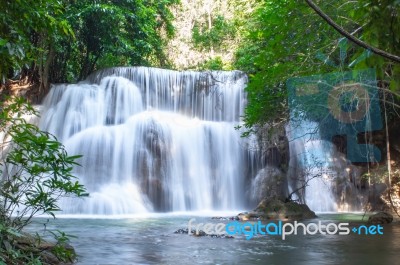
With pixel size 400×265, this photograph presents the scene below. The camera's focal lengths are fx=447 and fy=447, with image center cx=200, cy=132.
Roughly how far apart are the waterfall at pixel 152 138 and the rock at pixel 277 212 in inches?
165

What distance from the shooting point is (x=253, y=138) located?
1619 centimetres

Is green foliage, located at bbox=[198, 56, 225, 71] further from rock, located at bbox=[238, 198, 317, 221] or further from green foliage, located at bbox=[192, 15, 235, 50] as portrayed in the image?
rock, located at bbox=[238, 198, 317, 221]

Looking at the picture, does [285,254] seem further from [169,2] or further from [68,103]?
[169,2]

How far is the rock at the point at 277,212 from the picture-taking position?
32.3 feet

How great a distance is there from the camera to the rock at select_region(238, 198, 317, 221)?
9.84 metres

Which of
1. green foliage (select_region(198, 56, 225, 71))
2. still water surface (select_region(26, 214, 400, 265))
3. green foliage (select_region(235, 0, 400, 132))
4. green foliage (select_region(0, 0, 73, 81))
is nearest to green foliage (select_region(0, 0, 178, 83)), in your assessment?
green foliage (select_region(198, 56, 225, 71))

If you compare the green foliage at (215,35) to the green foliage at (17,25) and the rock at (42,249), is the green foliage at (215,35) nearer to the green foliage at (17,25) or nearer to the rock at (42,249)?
the green foliage at (17,25)

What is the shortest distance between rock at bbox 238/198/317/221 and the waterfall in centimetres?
420

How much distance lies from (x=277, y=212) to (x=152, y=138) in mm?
6402

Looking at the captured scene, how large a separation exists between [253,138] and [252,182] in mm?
1899

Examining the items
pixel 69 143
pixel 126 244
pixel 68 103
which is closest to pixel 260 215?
pixel 126 244

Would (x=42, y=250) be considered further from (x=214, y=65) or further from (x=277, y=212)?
(x=214, y=65)

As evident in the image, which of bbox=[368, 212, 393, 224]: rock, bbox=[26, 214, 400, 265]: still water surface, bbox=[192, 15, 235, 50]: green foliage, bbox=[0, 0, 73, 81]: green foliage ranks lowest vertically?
bbox=[26, 214, 400, 265]: still water surface

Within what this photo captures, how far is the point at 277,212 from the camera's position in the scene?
32.7ft
